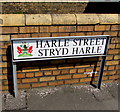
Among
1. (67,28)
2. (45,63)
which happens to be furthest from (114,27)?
(45,63)

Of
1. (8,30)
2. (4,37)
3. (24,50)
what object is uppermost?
(8,30)

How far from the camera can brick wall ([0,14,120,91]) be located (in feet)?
8.05

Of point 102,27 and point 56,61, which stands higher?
point 102,27

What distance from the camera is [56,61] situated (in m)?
2.85

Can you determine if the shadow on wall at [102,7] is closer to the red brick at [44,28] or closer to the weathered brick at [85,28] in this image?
the weathered brick at [85,28]

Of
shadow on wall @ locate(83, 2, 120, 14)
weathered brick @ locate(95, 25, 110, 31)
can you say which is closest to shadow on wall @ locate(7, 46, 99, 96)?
weathered brick @ locate(95, 25, 110, 31)

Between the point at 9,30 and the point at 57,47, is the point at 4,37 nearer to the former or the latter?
the point at 9,30

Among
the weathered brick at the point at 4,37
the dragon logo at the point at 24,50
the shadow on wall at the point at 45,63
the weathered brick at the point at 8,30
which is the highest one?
the weathered brick at the point at 8,30

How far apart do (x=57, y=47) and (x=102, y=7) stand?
773cm

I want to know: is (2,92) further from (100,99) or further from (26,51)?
(100,99)

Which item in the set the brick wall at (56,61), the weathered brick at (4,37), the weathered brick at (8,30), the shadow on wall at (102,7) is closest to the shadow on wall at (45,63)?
the brick wall at (56,61)

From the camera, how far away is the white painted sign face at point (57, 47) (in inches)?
96.1

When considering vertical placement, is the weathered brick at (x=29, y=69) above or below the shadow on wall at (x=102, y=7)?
below

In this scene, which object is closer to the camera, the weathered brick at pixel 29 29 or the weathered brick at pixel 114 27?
the weathered brick at pixel 29 29
